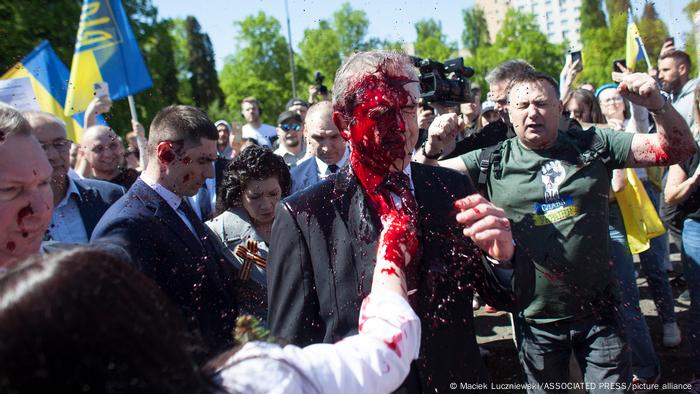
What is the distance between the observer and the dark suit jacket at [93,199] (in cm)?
354

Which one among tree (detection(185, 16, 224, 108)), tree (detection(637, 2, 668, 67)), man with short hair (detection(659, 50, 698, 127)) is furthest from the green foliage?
tree (detection(185, 16, 224, 108))

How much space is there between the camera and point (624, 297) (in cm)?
408

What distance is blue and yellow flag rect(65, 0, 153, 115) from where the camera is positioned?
6328 mm

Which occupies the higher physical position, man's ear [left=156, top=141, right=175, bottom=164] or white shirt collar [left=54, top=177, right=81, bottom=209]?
man's ear [left=156, top=141, right=175, bottom=164]

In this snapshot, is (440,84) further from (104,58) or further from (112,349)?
(104,58)

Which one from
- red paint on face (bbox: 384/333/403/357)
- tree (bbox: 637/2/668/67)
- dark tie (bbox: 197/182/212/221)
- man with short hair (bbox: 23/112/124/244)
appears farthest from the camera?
dark tie (bbox: 197/182/212/221)

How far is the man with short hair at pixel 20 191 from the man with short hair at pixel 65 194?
1.75 m

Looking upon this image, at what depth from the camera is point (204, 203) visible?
4.97 meters

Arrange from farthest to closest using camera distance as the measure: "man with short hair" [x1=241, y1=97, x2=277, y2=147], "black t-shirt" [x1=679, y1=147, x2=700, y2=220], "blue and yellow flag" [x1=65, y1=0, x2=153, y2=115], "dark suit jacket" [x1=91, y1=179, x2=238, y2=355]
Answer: "man with short hair" [x1=241, y1=97, x2=277, y2=147] → "blue and yellow flag" [x1=65, y1=0, x2=153, y2=115] → "black t-shirt" [x1=679, y1=147, x2=700, y2=220] → "dark suit jacket" [x1=91, y1=179, x2=238, y2=355]

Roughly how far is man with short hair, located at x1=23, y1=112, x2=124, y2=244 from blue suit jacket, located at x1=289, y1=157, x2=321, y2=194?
4.86ft

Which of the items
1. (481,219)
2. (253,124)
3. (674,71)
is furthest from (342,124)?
(253,124)

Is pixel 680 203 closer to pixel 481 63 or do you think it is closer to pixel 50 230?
pixel 50 230

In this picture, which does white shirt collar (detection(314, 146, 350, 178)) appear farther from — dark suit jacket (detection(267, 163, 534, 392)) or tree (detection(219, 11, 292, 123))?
tree (detection(219, 11, 292, 123))

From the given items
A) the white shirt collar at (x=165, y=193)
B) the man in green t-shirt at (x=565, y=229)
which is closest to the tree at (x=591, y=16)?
the man in green t-shirt at (x=565, y=229)
